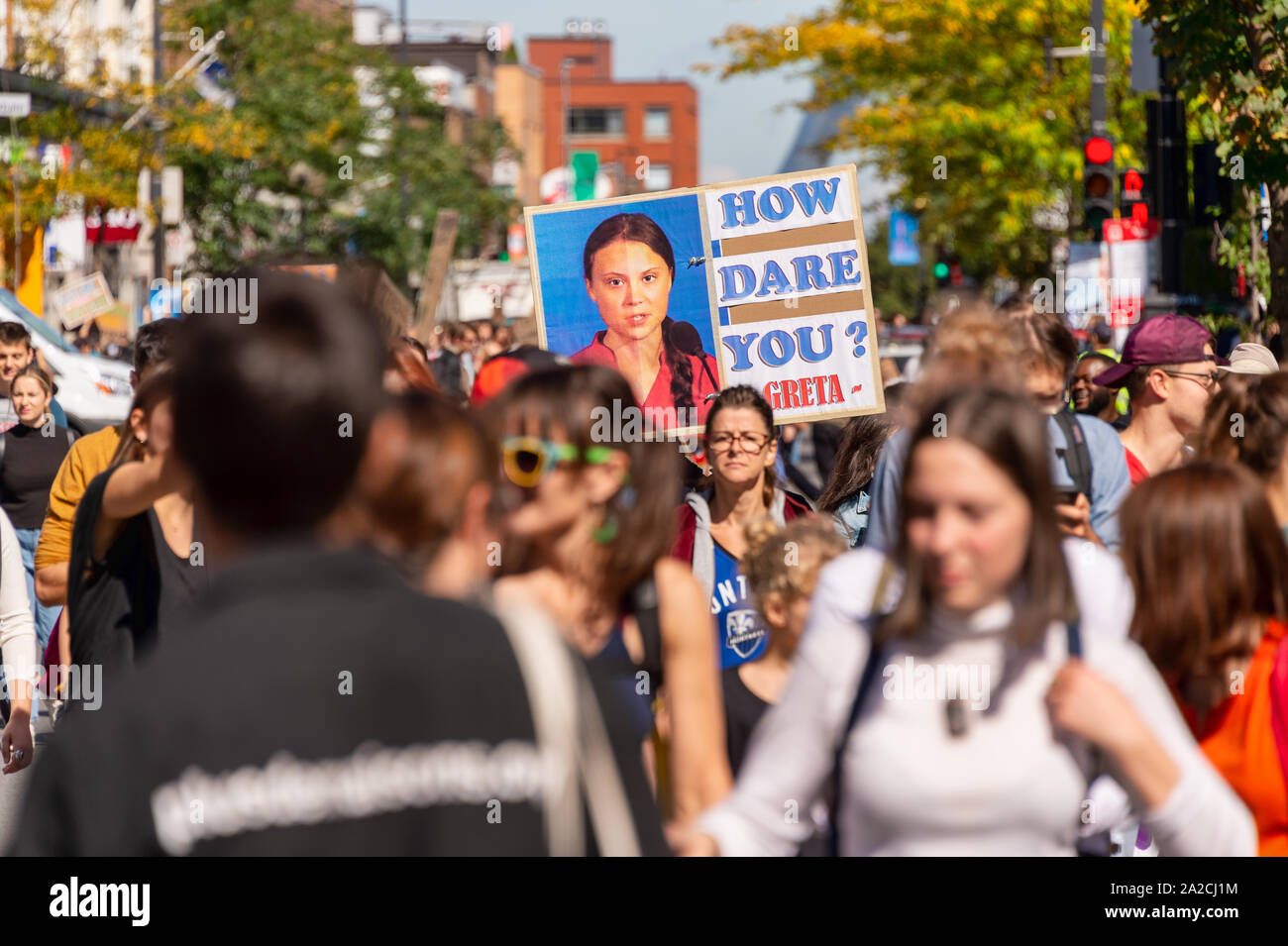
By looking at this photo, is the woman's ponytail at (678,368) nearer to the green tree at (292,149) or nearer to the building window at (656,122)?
the green tree at (292,149)

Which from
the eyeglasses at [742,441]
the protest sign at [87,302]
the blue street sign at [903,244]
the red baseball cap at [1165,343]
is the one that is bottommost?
the eyeglasses at [742,441]

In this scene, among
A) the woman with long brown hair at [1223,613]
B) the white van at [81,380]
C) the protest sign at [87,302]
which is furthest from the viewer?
the protest sign at [87,302]

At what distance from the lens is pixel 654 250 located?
24.0 ft

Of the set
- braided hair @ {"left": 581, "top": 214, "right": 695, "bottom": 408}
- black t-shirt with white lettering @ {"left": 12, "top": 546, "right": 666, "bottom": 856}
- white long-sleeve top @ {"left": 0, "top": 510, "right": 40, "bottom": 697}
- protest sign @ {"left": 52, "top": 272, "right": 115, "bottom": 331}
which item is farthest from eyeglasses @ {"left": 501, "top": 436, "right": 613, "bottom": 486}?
protest sign @ {"left": 52, "top": 272, "right": 115, "bottom": 331}

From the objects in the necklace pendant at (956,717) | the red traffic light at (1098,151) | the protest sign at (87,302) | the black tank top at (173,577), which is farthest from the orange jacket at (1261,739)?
the protest sign at (87,302)

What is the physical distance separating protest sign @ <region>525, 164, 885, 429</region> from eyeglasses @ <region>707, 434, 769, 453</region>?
0.82 m

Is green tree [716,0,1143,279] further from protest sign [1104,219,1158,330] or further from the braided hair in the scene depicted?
the braided hair

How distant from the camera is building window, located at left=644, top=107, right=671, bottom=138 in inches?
4749

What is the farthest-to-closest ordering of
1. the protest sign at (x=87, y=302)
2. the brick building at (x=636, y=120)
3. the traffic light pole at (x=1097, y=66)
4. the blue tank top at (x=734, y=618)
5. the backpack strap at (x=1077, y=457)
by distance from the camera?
the brick building at (x=636, y=120), the protest sign at (x=87, y=302), the traffic light pole at (x=1097, y=66), the blue tank top at (x=734, y=618), the backpack strap at (x=1077, y=457)

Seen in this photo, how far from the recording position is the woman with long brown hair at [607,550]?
11.1 feet

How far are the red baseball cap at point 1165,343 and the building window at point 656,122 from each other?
115953mm
